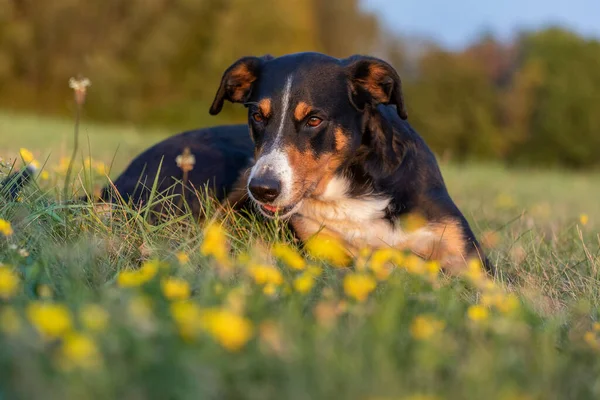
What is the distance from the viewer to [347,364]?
5.06ft

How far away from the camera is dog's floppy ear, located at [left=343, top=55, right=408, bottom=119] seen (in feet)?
12.4

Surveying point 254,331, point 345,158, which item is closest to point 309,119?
point 345,158

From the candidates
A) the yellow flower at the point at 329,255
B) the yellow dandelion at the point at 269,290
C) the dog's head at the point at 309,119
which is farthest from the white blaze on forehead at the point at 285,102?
the yellow dandelion at the point at 269,290

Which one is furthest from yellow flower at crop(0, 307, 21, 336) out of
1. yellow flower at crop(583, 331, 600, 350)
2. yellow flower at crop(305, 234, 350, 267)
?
yellow flower at crop(583, 331, 600, 350)

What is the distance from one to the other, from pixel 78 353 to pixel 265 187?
2.05 meters

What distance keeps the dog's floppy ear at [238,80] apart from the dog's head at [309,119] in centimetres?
1

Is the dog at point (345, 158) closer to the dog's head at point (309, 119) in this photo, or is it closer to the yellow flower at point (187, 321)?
the dog's head at point (309, 119)

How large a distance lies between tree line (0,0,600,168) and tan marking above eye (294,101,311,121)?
75.7ft

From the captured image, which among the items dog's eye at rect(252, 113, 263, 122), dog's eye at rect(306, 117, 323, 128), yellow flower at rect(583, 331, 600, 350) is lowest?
yellow flower at rect(583, 331, 600, 350)

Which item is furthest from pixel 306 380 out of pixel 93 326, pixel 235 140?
pixel 235 140

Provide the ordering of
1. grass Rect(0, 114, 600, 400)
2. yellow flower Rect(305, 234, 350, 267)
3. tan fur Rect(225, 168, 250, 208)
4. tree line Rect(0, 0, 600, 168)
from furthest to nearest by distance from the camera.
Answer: tree line Rect(0, 0, 600, 168), tan fur Rect(225, 168, 250, 208), yellow flower Rect(305, 234, 350, 267), grass Rect(0, 114, 600, 400)

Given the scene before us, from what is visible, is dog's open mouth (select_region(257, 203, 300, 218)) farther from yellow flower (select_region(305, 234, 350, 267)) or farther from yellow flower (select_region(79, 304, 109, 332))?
yellow flower (select_region(79, 304, 109, 332))

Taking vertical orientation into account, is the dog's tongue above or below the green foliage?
below

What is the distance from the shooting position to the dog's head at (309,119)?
3.44 m
